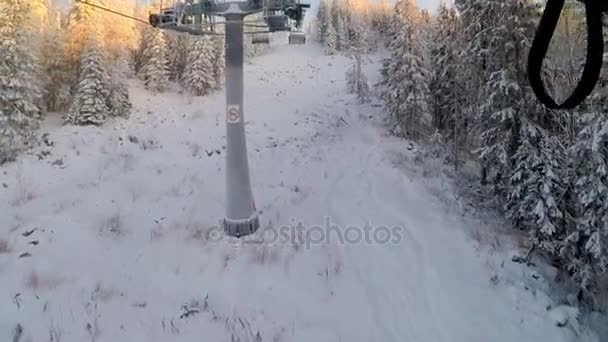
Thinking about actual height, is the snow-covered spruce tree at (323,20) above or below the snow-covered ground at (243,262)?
above

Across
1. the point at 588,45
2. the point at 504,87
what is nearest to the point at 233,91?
the point at 504,87

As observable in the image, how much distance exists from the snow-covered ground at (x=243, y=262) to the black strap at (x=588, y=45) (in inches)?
237

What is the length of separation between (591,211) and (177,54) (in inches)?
1500

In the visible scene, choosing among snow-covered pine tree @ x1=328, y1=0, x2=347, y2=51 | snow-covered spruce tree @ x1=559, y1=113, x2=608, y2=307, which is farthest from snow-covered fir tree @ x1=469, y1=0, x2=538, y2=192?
snow-covered pine tree @ x1=328, y1=0, x2=347, y2=51

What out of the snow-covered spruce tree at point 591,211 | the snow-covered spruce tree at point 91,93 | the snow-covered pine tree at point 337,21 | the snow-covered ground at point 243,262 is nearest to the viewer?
the snow-covered ground at point 243,262

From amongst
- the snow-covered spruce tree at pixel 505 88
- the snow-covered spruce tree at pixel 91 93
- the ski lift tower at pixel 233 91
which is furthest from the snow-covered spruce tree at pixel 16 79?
the snow-covered spruce tree at pixel 505 88

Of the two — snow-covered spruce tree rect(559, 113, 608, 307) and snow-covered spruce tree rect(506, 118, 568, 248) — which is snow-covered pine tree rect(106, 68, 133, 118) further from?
snow-covered spruce tree rect(559, 113, 608, 307)

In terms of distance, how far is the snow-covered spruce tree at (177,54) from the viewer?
39.7 meters

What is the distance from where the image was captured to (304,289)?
8.33 meters

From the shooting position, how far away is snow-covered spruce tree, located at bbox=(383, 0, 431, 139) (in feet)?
83.8

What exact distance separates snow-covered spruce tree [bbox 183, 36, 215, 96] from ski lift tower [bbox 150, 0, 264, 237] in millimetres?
24067

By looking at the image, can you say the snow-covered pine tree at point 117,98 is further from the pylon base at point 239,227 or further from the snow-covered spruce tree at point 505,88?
the snow-covered spruce tree at point 505,88

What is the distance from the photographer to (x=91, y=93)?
24609mm

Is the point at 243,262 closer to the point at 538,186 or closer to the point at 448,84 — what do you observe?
the point at 538,186
